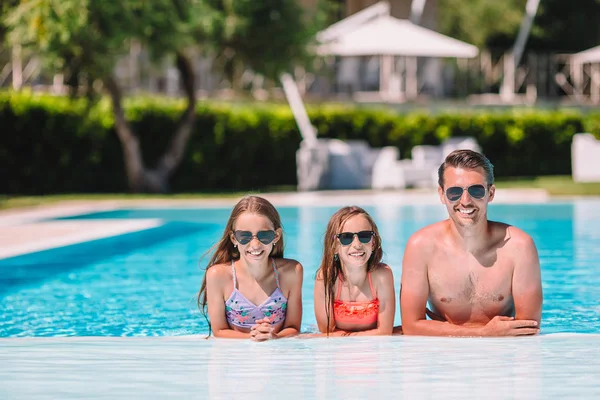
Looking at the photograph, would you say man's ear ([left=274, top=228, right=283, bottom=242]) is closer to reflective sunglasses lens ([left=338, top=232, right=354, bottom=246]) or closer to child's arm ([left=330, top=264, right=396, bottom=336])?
reflective sunglasses lens ([left=338, top=232, right=354, bottom=246])

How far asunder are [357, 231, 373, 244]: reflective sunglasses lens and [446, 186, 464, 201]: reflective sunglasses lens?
0.48 meters

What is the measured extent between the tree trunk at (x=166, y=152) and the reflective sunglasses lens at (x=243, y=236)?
15.0m

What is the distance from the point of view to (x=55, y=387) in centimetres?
400

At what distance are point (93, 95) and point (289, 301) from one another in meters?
15.0

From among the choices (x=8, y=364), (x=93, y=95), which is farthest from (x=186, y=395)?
(x=93, y=95)

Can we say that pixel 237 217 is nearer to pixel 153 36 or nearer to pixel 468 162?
pixel 468 162

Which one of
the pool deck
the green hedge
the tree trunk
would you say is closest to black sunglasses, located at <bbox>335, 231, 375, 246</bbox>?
the pool deck

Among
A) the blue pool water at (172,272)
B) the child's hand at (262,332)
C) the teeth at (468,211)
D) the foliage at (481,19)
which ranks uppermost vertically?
the foliage at (481,19)

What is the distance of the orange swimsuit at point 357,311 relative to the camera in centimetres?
521

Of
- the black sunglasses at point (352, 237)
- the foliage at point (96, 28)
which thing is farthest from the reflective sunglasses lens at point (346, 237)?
the foliage at point (96, 28)

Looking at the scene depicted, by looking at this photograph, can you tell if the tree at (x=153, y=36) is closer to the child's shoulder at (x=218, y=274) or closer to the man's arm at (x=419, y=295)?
the child's shoulder at (x=218, y=274)

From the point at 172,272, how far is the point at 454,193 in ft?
19.4

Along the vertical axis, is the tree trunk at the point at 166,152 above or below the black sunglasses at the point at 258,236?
above

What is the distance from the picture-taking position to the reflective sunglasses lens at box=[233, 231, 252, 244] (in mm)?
5088
